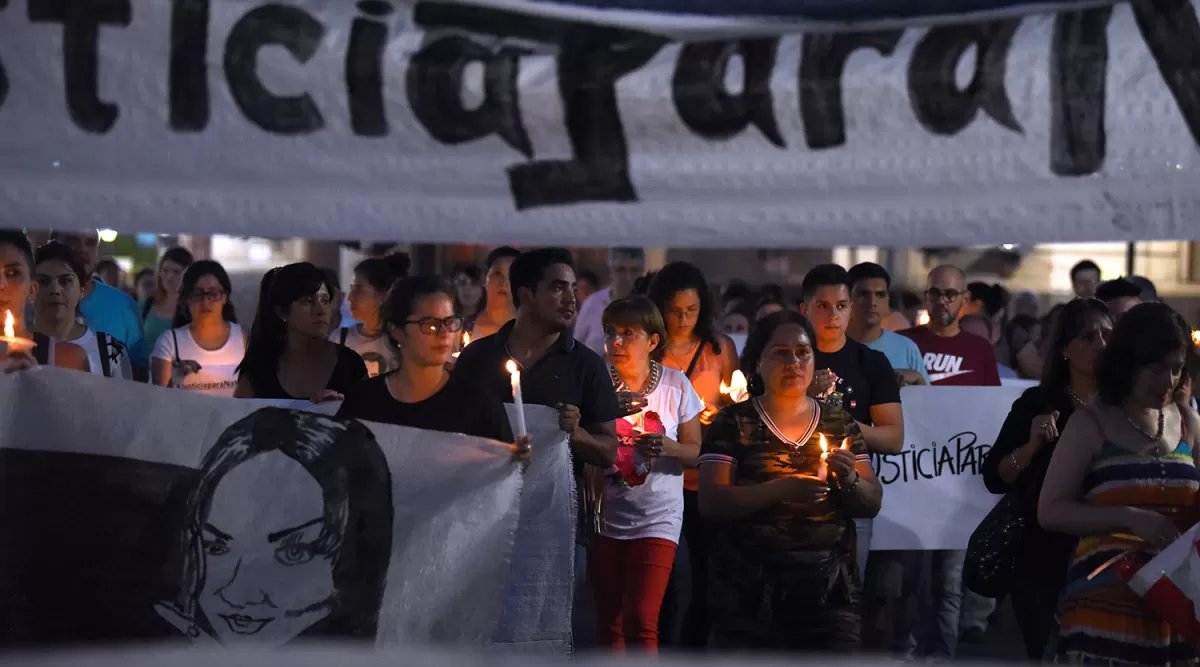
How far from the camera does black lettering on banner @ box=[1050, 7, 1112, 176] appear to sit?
92.4 inches

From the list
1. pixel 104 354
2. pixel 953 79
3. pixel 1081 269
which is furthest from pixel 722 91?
pixel 1081 269

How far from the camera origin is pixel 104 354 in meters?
5.88

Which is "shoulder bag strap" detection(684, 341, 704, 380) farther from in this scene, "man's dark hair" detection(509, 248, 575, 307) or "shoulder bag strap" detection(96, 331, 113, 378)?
"shoulder bag strap" detection(96, 331, 113, 378)

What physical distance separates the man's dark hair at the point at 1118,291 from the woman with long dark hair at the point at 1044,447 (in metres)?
1.80

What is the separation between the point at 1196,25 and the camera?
2346mm

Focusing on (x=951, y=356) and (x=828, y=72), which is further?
(x=951, y=356)

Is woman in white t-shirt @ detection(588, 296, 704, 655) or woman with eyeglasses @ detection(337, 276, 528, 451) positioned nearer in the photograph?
woman with eyeglasses @ detection(337, 276, 528, 451)

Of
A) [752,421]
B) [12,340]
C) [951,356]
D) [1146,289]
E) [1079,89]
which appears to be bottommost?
[752,421]

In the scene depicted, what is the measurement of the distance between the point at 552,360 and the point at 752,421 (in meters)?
0.76

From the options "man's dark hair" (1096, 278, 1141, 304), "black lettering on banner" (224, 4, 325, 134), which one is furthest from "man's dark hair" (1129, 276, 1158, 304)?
"black lettering on banner" (224, 4, 325, 134)

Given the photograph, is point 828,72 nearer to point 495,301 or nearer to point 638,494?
point 638,494

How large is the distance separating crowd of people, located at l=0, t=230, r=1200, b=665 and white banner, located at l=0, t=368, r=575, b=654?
0.84ft

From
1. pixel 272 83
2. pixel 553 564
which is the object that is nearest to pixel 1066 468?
A: pixel 553 564

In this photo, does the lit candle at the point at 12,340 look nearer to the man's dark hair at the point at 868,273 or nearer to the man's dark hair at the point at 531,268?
the man's dark hair at the point at 531,268
